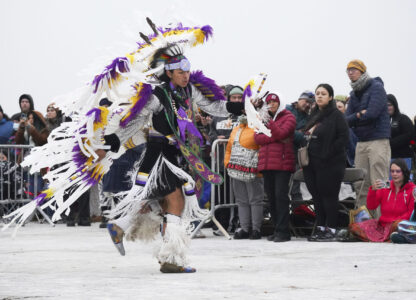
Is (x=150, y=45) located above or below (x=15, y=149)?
above

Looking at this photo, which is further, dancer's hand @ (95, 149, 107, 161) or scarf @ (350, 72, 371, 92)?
scarf @ (350, 72, 371, 92)

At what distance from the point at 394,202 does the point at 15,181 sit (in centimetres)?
687

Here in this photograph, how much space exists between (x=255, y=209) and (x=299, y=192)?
94 centimetres

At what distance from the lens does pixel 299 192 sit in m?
10.6

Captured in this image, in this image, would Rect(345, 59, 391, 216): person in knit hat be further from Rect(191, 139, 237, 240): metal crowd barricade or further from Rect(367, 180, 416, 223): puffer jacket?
Rect(191, 139, 237, 240): metal crowd barricade

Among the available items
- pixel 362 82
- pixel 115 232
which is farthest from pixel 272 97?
pixel 115 232

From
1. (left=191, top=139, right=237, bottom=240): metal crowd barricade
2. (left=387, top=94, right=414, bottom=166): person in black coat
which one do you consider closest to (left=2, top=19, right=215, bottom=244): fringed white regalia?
(left=191, top=139, right=237, bottom=240): metal crowd barricade

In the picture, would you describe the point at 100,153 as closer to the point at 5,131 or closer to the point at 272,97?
the point at 272,97

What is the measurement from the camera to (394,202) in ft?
29.7

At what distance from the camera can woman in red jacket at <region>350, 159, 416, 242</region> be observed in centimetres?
895

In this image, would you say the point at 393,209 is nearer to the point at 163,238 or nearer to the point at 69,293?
the point at 163,238

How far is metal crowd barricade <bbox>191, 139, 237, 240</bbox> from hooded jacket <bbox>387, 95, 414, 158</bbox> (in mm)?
2415

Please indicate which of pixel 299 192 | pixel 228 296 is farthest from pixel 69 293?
pixel 299 192

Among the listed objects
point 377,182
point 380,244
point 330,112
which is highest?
point 330,112
